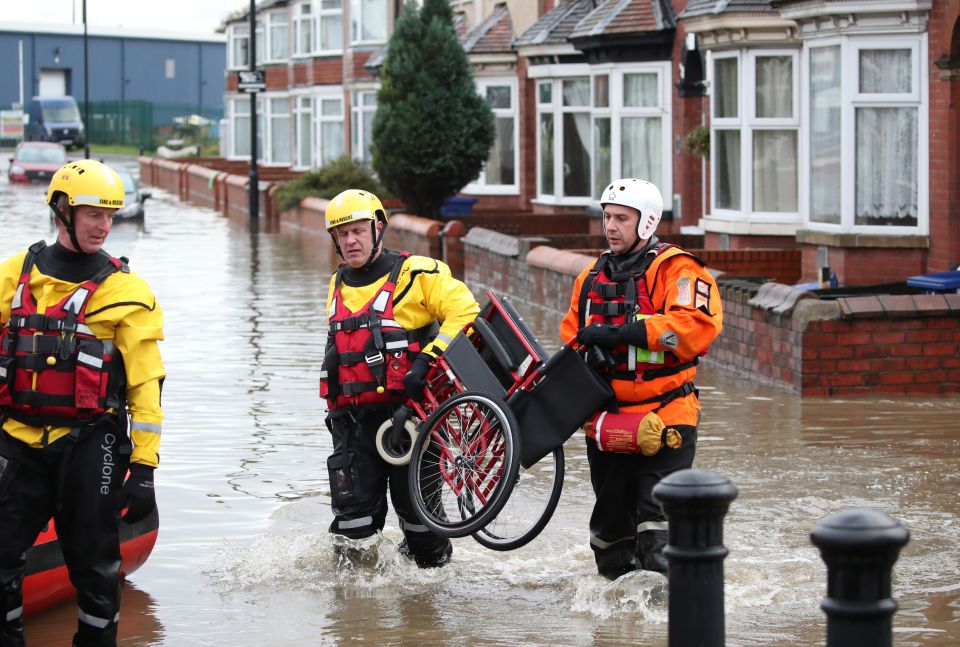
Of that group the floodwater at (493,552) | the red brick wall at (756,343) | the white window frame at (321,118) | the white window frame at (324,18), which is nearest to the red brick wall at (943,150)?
the red brick wall at (756,343)

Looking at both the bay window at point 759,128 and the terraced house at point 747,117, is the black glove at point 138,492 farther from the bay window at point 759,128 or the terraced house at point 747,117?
the bay window at point 759,128

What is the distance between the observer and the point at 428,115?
26.4m

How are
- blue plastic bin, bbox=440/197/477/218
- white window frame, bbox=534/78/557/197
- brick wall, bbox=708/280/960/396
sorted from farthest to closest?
blue plastic bin, bbox=440/197/477/218
white window frame, bbox=534/78/557/197
brick wall, bbox=708/280/960/396

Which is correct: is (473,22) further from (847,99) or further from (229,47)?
(229,47)

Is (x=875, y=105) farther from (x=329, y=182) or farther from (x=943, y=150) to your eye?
(x=329, y=182)

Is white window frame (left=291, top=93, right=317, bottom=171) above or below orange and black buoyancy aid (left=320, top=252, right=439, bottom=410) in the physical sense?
above

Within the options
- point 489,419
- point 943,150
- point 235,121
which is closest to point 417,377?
point 489,419

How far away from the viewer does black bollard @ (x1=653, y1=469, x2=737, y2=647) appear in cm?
464

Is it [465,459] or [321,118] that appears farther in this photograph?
[321,118]

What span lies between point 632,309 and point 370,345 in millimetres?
1233

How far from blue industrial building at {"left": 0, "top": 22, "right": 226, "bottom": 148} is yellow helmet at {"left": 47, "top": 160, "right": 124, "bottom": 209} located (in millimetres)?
80639

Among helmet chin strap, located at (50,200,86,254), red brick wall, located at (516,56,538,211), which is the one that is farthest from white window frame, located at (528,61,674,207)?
helmet chin strap, located at (50,200,86,254)

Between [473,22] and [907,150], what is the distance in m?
18.9

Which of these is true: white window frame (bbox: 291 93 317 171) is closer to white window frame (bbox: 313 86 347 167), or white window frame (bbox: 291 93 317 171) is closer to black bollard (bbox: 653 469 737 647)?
white window frame (bbox: 313 86 347 167)
